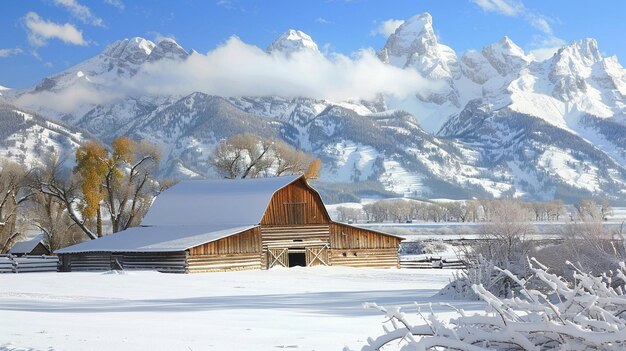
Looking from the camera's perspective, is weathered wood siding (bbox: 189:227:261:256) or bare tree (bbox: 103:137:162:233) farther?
bare tree (bbox: 103:137:162:233)

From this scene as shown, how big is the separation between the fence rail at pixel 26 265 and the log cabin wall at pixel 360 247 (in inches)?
618

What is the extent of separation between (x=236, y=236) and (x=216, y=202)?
5800 mm

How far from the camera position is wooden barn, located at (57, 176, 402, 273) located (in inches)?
1443

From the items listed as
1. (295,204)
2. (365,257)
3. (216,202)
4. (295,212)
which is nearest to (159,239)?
(216,202)

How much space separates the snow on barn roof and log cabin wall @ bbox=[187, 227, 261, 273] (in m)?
1.39

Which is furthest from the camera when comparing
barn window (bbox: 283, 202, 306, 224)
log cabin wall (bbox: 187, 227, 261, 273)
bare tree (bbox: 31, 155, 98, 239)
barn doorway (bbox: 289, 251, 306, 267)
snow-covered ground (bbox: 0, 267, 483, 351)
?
bare tree (bbox: 31, 155, 98, 239)

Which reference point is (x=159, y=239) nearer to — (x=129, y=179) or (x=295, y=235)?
(x=295, y=235)

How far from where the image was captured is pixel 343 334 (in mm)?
9547

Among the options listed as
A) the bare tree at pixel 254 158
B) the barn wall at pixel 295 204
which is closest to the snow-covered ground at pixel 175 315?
Answer: the barn wall at pixel 295 204

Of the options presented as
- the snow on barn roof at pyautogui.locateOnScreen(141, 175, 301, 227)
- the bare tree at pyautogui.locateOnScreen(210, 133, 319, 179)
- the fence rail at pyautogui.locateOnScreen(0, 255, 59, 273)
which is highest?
the bare tree at pyautogui.locateOnScreen(210, 133, 319, 179)

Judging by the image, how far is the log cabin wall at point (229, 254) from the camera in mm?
35844

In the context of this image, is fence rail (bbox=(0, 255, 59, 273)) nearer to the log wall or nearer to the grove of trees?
the grove of trees

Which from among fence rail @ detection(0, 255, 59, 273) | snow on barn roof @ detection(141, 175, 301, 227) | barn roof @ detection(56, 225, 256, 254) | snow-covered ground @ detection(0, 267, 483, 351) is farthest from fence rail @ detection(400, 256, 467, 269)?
fence rail @ detection(0, 255, 59, 273)

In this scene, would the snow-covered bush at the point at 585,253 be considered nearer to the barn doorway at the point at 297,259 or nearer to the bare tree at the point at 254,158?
the barn doorway at the point at 297,259
